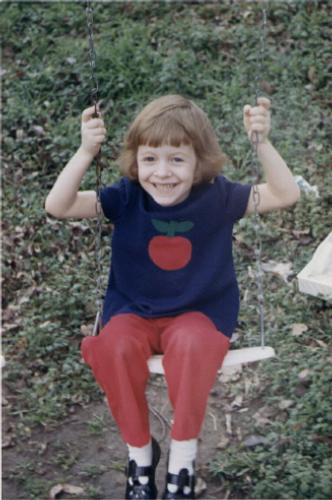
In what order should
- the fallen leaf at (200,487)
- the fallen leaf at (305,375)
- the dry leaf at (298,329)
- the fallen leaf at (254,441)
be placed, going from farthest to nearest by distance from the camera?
the dry leaf at (298,329), the fallen leaf at (305,375), the fallen leaf at (254,441), the fallen leaf at (200,487)

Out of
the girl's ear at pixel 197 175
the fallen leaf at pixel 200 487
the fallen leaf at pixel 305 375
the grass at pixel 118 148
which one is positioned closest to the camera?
the girl's ear at pixel 197 175

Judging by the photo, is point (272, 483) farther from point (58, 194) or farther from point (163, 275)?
point (58, 194)

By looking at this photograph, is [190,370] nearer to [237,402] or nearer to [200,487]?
[200,487]

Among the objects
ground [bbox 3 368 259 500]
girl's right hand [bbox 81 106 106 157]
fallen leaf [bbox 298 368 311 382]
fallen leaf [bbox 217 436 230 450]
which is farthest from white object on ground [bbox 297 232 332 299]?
girl's right hand [bbox 81 106 106 157]

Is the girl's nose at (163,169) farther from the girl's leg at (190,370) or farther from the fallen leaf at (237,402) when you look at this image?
the fallen leaf at (237,402)

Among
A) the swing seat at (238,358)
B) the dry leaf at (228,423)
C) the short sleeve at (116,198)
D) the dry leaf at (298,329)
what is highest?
the short sleeve at (116,198)

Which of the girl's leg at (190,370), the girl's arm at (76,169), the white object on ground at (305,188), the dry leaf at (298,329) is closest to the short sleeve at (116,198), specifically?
the girl's arm at (76,169)

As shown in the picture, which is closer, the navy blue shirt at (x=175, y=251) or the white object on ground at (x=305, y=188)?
the navy blue shirt at (x=175, y=251)

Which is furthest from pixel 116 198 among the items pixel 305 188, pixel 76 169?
pixel 305 188
